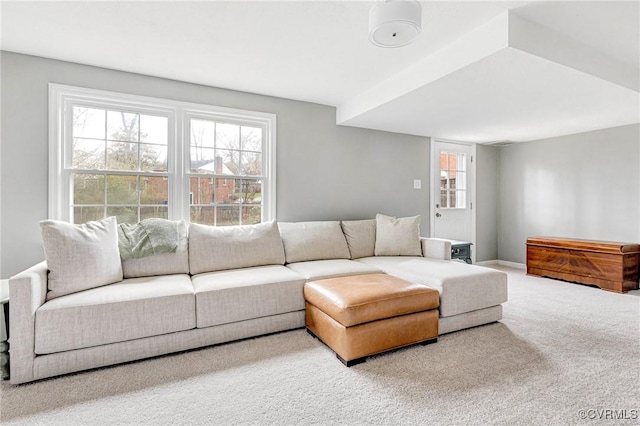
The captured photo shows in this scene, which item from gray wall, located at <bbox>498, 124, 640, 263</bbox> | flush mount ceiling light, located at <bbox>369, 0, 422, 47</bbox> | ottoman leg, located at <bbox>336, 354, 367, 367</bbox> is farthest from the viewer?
gray wall, located at <bbox>498, 124, 640, 263</bbox>

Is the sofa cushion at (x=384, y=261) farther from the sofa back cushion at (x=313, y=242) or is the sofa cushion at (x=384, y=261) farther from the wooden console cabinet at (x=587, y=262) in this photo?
the wooden console cabinet at (x=587, y=262)

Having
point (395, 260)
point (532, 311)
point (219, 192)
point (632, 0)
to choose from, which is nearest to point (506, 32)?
point (632, 0)

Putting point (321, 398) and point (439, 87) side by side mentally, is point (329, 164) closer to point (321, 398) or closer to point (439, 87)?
point (439, 87)

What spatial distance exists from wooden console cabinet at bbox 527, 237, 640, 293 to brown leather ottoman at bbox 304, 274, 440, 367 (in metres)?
2.90

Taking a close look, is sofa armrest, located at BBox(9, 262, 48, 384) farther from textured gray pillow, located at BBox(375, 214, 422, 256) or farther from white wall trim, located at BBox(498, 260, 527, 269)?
white wall trim, located at BBox(498, 260, 527, 269)

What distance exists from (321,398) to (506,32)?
2460 millimetres

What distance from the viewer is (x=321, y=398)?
1.68 metres

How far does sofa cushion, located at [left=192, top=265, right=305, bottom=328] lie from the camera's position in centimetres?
223

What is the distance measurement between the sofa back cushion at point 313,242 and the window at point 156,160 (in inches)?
18.3

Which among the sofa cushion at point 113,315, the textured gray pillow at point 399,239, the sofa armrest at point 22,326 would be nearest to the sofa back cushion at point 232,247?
the sofa cushion at point 113,315

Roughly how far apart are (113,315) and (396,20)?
2.37 metres

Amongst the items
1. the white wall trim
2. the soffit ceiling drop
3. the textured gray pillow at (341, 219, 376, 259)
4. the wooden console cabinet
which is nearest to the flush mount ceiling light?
the soffit ceiling drop

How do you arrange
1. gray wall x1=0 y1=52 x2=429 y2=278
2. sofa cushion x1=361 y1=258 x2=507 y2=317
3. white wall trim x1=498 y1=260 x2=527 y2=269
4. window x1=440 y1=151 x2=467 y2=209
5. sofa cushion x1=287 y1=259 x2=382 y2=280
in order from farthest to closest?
1. white wall trim x1=498 y1=260 x2=527 y2=269
2. window x1=440 y1=151 x2=467 y2=209
3. sofa cushion x1=287 y1=259 x2=382 y2=280
4. gray wall x1=0 y1=52 x2=429 y2=278
5. sofa cushion x1=361 y1=258 x2=507 y2=317

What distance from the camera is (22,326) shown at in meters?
1.76
